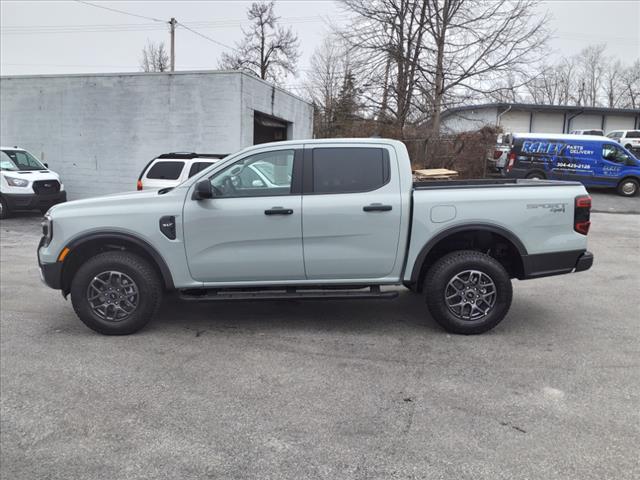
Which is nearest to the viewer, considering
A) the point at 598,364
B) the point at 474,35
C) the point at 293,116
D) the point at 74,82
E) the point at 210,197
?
the point at 598,364

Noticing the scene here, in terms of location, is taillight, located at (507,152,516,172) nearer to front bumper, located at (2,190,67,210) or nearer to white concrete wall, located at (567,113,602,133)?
front bumper, located at (2,190,67,210)

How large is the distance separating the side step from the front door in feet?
0.49

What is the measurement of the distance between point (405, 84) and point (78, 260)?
24.4 m

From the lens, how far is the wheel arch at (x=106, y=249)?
503 cm

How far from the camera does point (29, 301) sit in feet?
21.2

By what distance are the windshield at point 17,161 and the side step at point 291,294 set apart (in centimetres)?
1194

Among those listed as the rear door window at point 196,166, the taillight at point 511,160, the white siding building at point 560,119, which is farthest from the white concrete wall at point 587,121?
the rear door window at point 196,166

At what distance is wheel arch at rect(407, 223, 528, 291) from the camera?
16.3ft

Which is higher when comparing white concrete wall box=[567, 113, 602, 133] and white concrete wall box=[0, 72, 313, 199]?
white concrete wall box=[567, 113, 602, 133]

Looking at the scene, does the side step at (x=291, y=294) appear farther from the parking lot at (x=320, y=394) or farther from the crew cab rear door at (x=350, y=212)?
the parking lot at (x=320, y=394)

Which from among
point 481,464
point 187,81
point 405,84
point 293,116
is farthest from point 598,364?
point 405,84

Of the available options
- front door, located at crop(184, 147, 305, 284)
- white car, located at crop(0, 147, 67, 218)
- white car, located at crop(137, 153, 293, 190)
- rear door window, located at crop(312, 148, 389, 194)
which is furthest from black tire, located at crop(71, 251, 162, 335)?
white car, located at crop(0, 147, 67, 218)

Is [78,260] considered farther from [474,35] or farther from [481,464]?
[474,35]

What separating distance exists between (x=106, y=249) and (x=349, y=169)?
2.63 metres
